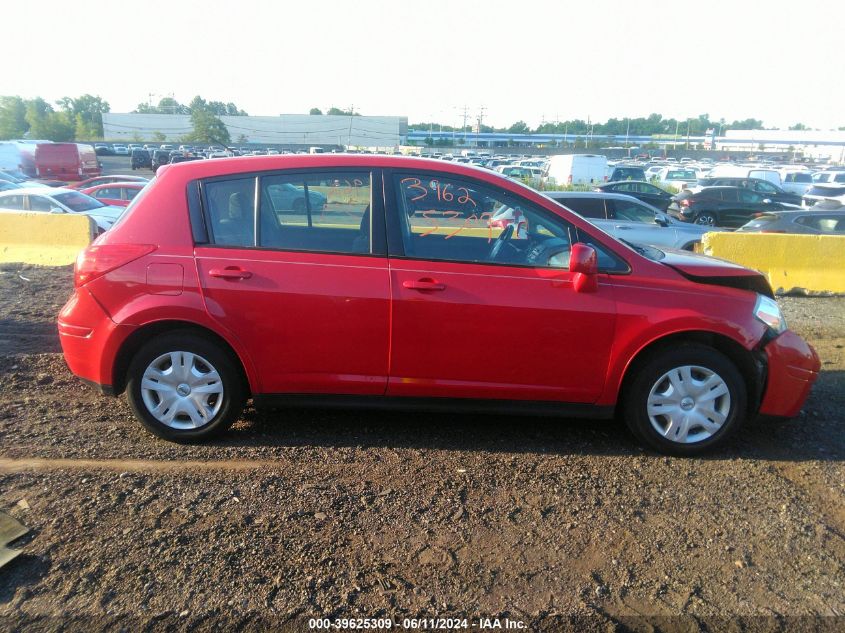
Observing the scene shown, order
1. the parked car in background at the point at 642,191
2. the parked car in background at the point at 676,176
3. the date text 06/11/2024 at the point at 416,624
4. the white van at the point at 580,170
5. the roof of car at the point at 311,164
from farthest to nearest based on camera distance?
the parked car in background at the point at 676,176, the white van at the point at 580,170, the parked car in background at the point at 642,191, the roof of car at the point at 311,164, the date text 06/11/2024 at the point at 416,624

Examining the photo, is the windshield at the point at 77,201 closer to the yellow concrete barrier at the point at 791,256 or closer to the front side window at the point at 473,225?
the yellow concrete barrier at the point at 791,256

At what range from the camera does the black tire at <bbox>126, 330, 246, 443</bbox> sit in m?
4.19

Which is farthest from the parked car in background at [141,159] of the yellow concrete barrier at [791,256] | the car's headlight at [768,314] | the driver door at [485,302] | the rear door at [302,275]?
the car's headlight at [768,314]

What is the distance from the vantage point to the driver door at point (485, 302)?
13.4ft

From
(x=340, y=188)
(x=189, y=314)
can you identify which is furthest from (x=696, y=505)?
(x=189, y=314)

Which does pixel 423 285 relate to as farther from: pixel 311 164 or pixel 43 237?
pixel 43 237

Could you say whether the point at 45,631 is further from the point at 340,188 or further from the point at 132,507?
the point at 340,188

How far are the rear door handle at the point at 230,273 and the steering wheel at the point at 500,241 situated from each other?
4.95 ft

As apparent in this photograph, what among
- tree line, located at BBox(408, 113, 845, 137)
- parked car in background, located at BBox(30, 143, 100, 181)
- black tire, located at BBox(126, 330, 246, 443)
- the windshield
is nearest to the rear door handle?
black tire, located at BBox(126, 330, 246, 443)

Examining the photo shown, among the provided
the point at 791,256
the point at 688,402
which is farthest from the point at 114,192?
the point at 688,402

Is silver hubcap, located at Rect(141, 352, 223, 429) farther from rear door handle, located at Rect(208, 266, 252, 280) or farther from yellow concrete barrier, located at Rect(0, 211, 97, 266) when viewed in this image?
yellow concrete barrier, located at Rect(0, 211, 97, 266)

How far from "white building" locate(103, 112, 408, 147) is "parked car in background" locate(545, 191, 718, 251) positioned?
36185mm

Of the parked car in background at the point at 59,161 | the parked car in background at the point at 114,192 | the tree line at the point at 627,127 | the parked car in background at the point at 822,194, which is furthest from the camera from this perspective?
the tree line at the point at 627,127

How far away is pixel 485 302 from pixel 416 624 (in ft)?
6.40
